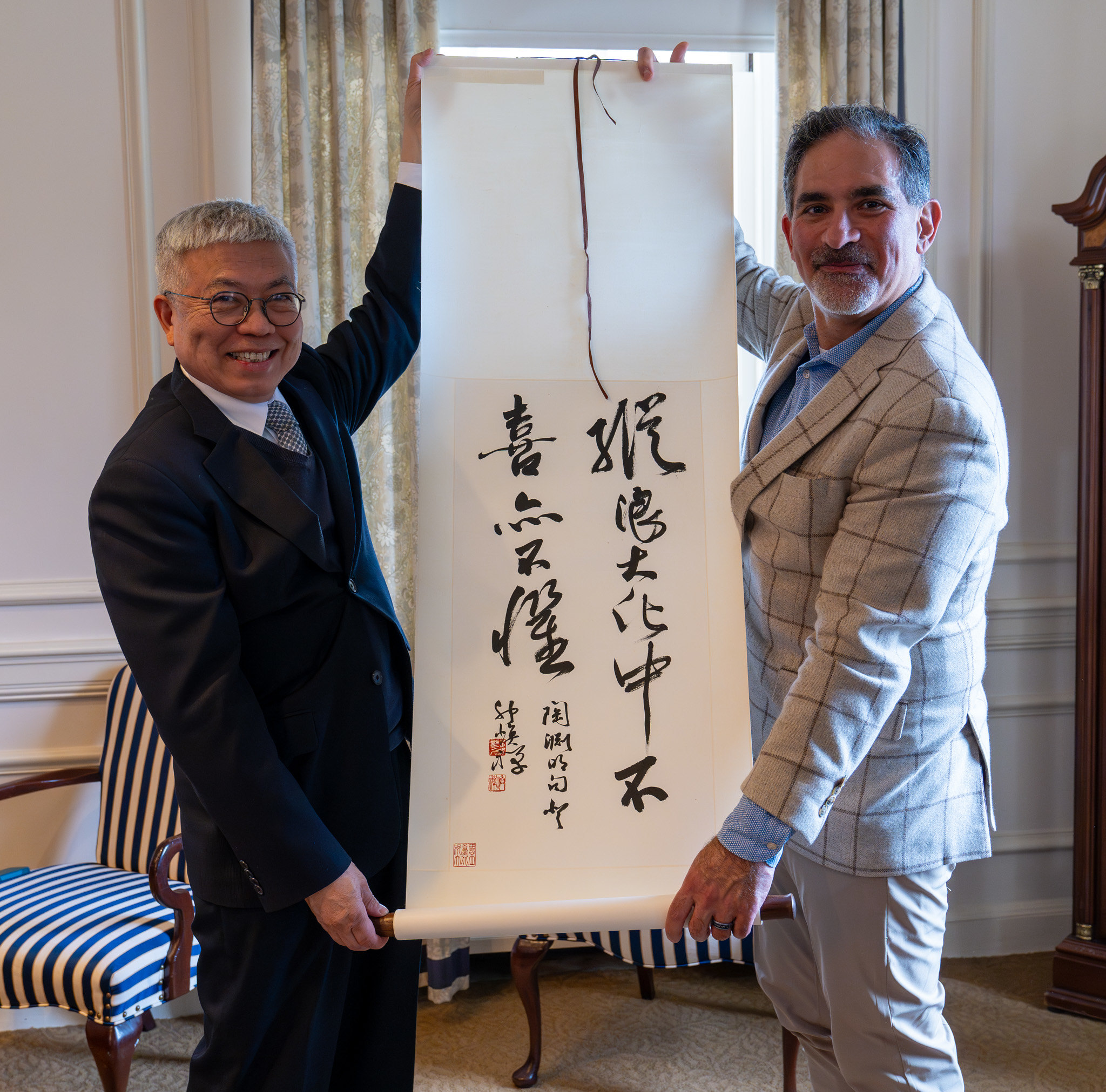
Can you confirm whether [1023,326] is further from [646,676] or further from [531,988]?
[531,988]

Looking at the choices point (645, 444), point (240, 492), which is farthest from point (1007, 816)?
point (240, 492)

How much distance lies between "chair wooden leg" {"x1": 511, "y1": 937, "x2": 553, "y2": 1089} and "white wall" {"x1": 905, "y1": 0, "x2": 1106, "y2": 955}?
124 centimetres

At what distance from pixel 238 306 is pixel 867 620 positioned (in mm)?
959

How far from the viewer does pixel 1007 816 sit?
2.72 m

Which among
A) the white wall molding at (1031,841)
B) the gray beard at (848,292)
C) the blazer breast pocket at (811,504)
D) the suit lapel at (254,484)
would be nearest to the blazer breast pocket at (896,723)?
the blazer breast pocket at (811,504)

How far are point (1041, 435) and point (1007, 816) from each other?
108 cm

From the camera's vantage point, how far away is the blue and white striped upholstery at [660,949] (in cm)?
221

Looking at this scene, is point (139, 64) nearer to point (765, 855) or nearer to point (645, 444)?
point (645, 444)

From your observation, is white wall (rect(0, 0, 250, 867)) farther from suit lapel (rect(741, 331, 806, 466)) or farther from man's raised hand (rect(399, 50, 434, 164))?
suit lapel (rect(741, 331, 806, 466))

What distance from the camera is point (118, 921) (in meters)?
2.03

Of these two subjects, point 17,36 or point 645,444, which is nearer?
point 645,444

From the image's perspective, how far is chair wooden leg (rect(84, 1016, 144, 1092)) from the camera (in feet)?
6.36

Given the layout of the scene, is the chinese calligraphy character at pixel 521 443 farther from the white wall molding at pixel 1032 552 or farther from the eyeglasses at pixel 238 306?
the white wall molding at pixel 1032 552

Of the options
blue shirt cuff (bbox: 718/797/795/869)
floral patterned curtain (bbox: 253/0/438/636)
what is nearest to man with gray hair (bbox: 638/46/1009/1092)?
blue shirt cuff (bbox: 718/797/795/869)
